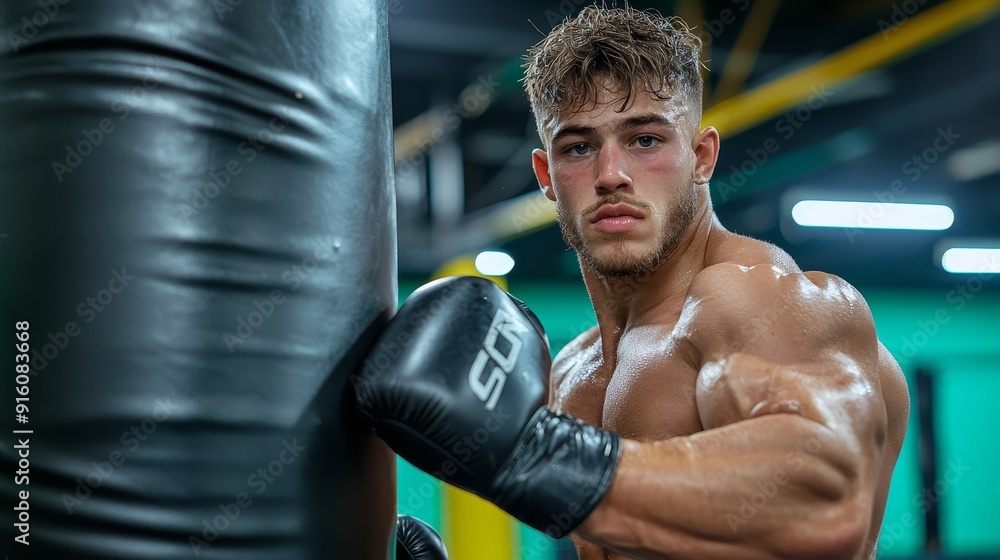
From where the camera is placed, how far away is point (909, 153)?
717 cm

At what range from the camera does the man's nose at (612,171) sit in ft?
5.86

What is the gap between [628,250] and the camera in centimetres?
182

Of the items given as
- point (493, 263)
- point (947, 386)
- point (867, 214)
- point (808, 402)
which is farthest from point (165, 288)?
point (947, 386)

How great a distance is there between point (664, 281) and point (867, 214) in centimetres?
703

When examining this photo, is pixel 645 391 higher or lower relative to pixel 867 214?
lower

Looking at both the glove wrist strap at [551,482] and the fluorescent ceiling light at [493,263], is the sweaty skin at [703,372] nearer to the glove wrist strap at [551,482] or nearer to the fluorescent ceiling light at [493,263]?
the glove wrist strap at [551,482]

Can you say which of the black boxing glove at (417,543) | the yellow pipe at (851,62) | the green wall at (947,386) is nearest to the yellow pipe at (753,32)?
the yellow pipe at (851,62)

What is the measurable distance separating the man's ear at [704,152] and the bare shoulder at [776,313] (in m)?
0.44

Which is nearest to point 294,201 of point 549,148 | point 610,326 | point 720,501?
point 720,501

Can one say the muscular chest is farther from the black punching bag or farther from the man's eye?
the black punching bag

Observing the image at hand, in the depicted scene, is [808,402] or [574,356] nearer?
[808,402]

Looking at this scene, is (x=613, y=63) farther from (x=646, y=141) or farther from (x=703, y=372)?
(x=703, y=372)

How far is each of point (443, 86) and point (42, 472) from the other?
5736 mm

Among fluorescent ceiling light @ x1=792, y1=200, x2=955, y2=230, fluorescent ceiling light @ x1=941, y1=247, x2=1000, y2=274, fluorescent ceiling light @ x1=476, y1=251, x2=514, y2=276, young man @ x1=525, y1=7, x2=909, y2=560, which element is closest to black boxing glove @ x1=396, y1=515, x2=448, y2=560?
young man @ x1=525, y1=7, x2=909, y2=560
